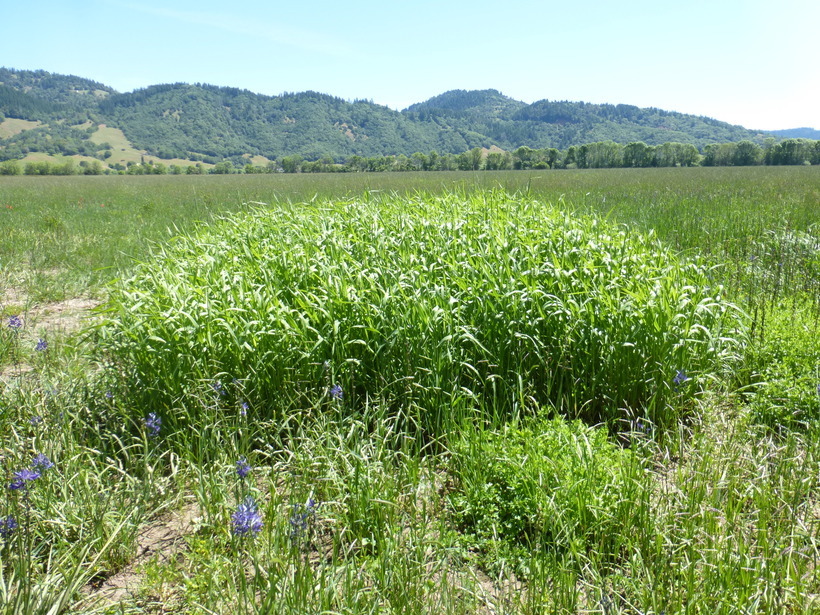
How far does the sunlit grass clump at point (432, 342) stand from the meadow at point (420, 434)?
23 millimetres

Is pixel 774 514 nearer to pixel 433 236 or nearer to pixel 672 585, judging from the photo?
pixel 672 585

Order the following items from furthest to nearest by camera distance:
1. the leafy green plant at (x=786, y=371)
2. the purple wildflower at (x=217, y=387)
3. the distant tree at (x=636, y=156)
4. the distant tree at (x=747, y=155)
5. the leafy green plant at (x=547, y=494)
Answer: the distant tree at (x=636, y=156), the distant tree at (x=747, y=155), the leafy green plant at (x=786, y=371), the purple wildflower at (x=217, y=387), the leafy green plant at (x=547, y=494)

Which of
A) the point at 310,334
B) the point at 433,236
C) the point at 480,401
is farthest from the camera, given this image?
the point at 433,236

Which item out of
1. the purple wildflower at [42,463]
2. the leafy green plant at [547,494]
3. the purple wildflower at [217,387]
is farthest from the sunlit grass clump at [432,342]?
the purple wildflower at [42,463]

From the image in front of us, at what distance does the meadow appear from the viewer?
6.27 ft

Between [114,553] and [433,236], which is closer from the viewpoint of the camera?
[114,553]

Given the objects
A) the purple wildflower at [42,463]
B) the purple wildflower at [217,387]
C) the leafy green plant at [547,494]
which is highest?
the purple wildflower at [217,387]

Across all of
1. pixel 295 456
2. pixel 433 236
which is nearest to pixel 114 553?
pixel 295 456

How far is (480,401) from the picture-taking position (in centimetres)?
317

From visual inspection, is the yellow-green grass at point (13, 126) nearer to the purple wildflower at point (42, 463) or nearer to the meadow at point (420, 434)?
the meadow at point (420, 434)

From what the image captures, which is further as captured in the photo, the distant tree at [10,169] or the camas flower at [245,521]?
the distant tree at [10,169]

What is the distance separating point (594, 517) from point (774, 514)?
81 cm

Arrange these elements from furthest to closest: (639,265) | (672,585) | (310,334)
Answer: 1. (639,265)
2. (310,334)
3. (672,585)

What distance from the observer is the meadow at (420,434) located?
1911 mm
